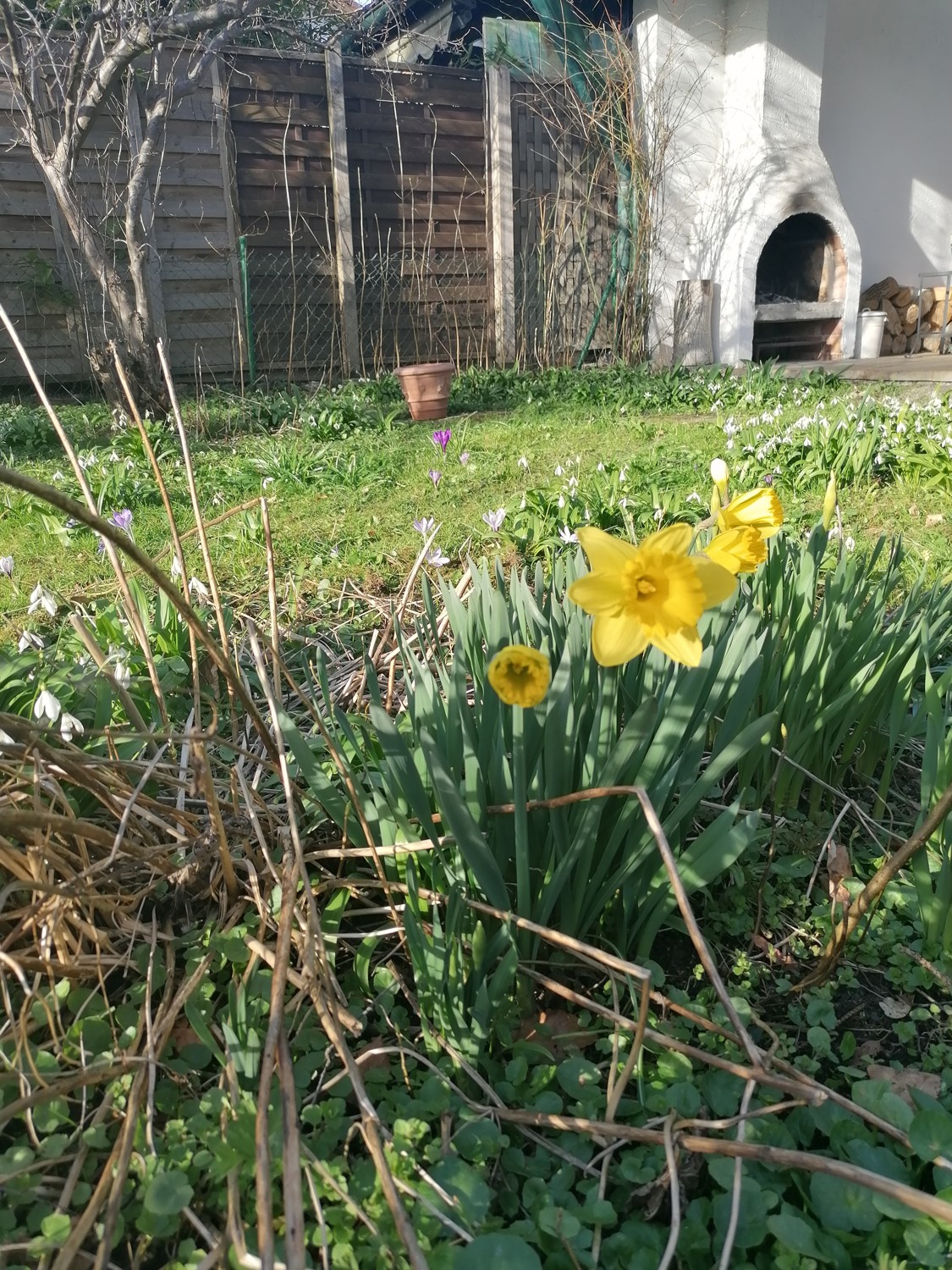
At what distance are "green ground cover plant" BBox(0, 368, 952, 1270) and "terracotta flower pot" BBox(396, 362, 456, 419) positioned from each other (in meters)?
4.52

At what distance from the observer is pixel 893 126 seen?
29.8 feet

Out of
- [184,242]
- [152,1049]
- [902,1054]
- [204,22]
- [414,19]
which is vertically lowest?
[902,1054]

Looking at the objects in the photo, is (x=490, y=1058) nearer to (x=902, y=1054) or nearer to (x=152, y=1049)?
(x=152, y=1049)

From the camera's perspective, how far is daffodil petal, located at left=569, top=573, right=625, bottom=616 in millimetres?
815

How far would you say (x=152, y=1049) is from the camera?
946 millimetres

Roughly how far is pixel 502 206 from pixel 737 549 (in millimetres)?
7900

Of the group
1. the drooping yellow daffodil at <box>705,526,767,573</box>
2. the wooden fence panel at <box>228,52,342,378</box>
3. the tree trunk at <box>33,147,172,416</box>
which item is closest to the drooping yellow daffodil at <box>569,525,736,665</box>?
the drooping yellow daffodil at <box>705,526,767,573</box>

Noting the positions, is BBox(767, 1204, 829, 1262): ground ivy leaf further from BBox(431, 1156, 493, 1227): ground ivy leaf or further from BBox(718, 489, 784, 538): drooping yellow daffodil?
BBox(718, 489, 784, 538): drooping yellow daffodil

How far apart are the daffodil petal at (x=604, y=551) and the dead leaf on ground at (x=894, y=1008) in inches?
29.2

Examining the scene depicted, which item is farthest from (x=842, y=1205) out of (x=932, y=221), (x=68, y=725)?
(x=932, y=221)

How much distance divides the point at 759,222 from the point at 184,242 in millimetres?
4989

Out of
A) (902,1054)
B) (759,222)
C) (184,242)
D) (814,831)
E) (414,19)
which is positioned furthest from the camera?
(414,19)

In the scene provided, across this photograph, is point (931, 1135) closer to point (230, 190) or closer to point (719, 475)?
point (719, 475)

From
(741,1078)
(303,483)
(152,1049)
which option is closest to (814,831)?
(741,1078)
